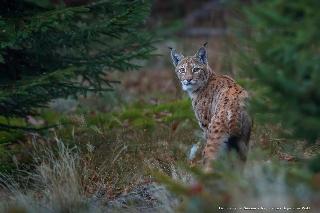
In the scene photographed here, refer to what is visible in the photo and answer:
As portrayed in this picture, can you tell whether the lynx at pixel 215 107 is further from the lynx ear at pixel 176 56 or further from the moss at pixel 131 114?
the moss at pixel 131 114

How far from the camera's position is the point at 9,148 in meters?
9.80

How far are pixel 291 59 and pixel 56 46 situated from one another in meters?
3.97

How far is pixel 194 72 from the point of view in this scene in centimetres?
846

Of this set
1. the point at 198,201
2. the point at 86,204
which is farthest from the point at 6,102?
the point at 198,201

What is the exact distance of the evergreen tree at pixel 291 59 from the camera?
535 cm

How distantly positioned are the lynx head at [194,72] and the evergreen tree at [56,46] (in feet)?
1.61

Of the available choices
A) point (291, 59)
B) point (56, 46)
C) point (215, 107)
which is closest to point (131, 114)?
point (56, 46)

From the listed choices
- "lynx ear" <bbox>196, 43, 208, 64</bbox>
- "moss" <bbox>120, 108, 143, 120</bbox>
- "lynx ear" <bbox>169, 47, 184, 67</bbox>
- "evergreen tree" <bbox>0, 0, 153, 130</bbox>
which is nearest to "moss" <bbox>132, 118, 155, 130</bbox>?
"moss" <bbox>120, 108, 143, 120</bbox>

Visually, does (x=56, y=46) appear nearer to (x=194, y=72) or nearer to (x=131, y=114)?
(x=194, y=72)

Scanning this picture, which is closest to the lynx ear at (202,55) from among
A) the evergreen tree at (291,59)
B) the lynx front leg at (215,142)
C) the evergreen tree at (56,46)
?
the evergreen tree at (56,46)

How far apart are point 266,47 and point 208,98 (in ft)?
8.61

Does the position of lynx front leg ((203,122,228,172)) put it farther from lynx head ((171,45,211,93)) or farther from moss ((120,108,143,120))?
moss ((120,108,143,120))

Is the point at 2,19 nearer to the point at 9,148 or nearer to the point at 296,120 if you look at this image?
the point at 9,148

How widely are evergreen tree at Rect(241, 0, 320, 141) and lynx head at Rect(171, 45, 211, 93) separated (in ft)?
8.75
